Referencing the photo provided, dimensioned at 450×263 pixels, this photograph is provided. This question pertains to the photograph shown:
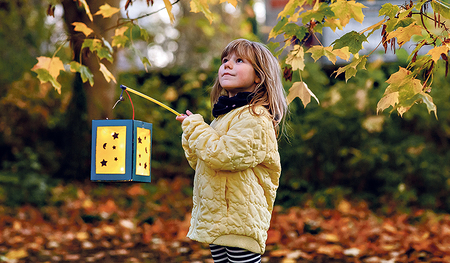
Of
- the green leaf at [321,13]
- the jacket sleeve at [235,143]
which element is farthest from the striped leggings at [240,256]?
the green leaf at [321,13]

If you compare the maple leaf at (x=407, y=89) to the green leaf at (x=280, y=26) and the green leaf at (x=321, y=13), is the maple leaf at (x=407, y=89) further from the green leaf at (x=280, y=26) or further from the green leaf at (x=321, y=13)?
the green leaf at (x=280, y=26)

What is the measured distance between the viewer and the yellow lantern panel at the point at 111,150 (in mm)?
2189

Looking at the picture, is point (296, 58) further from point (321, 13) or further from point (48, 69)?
point (48, 69)

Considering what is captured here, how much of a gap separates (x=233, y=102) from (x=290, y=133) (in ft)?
10.6

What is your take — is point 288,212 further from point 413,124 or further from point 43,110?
point 43,110

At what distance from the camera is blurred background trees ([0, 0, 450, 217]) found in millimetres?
5840

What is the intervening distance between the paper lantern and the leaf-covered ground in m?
1.99

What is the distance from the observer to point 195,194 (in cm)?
224

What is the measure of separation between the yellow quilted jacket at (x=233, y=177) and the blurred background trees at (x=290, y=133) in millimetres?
3068

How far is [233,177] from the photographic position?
2070 millimetres

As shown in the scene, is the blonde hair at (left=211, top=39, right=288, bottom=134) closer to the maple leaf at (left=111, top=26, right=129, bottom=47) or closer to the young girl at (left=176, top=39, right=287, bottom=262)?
the young girl at (left=176, top=39, right=287, bottom=262)

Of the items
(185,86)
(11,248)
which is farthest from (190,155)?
(185,86)

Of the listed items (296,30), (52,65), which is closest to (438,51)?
(296,30)

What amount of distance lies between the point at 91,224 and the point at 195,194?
131 inches
